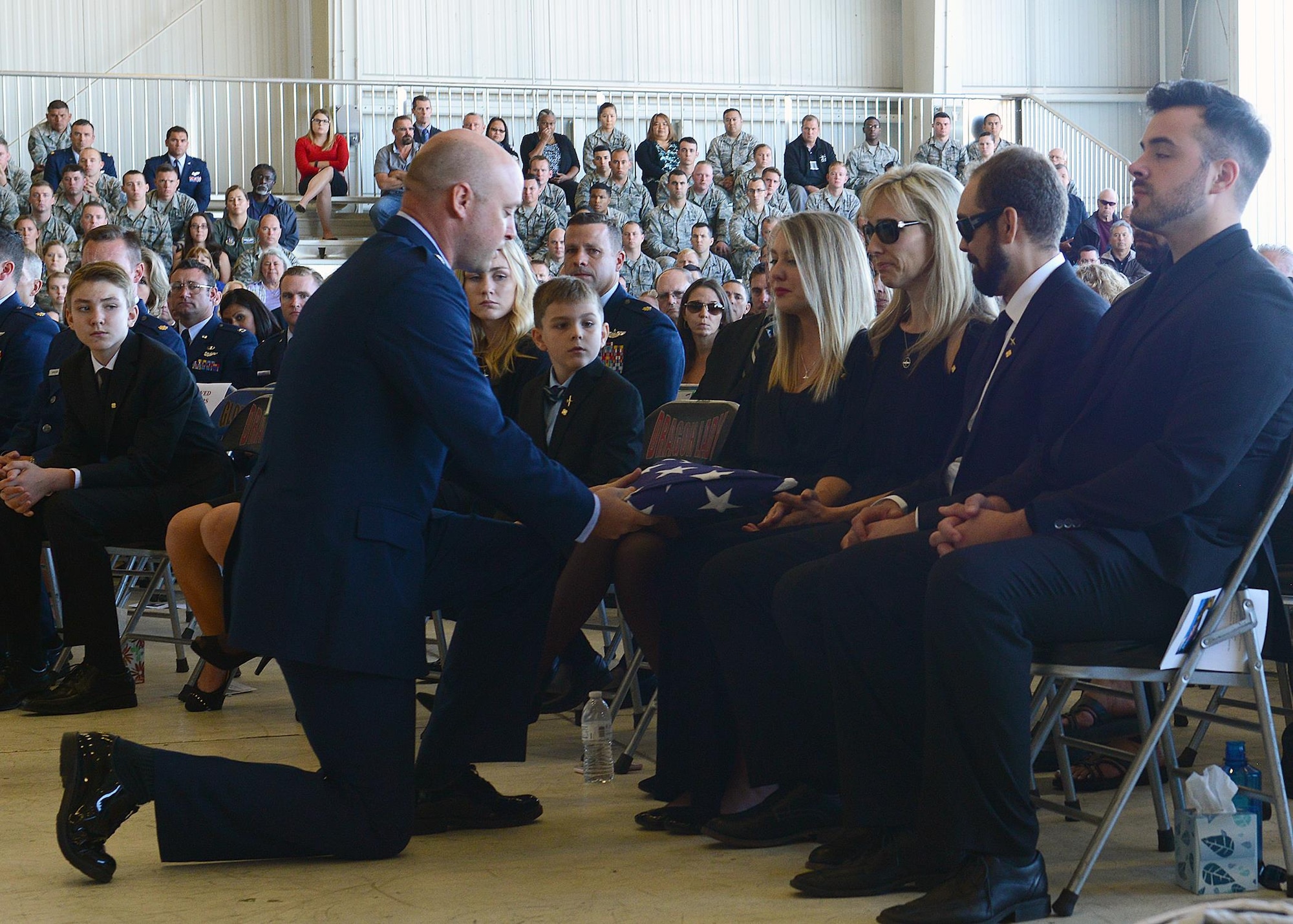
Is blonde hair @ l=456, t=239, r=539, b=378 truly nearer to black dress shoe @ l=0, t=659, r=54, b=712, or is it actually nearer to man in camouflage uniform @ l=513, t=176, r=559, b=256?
black dress shoe @ l=0, t=659, r=54, b=712

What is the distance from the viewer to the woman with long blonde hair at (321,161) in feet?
45.1

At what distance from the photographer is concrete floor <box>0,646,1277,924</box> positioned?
2457 millimetres

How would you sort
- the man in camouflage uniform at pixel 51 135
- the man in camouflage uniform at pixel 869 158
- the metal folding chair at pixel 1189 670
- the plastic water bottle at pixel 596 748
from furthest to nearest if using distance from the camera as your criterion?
the man in camouflage uniform at pixel 869 158 → the man in camouflage uniform at pixel 51 135 → the plastic water bottle at pixel 596 748 → the metal folding chair at pixel 1189 670

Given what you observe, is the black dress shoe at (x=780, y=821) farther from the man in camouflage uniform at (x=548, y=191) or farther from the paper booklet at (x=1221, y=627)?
the man in camouflage uniform at (x=548, y=191)

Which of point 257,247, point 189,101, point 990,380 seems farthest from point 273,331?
point 189,101

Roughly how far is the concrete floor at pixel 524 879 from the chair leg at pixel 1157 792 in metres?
0.05

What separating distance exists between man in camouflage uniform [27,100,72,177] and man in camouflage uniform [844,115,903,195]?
7.63m

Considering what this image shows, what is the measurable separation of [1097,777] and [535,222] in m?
9.96

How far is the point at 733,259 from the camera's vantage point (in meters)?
12.7

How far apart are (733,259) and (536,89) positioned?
401cm

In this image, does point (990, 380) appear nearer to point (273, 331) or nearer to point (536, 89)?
point (273, 331)

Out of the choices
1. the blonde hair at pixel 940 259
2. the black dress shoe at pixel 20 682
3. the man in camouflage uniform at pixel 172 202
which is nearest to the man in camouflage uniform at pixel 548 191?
Result: the man in camouflage uniform at pixel 172 202

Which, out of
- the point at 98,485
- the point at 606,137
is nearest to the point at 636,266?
the point at 606,137

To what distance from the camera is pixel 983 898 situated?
2311 millimetres
